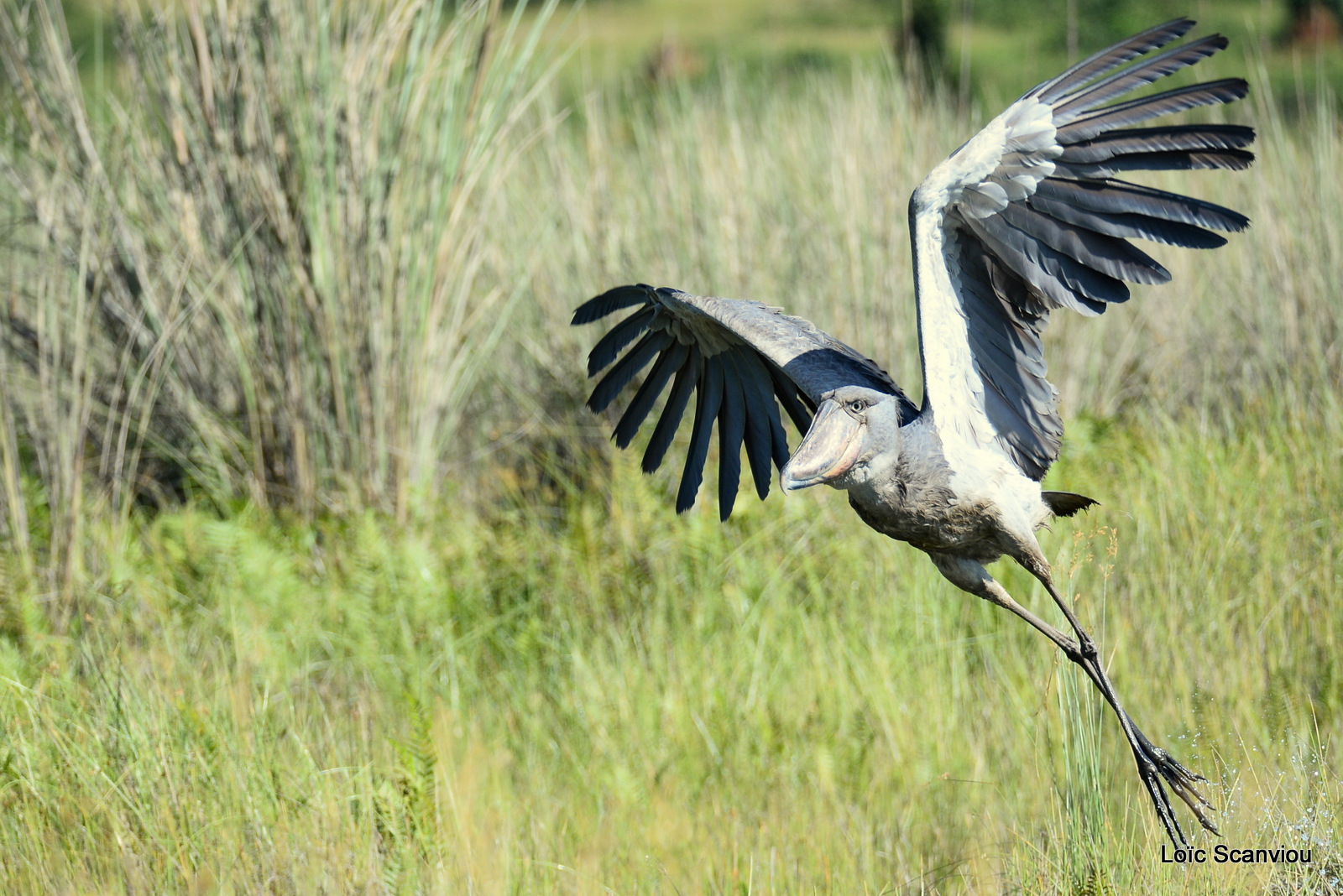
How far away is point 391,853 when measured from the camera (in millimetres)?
2902

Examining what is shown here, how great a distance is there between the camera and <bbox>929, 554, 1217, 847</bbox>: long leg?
2557 mm

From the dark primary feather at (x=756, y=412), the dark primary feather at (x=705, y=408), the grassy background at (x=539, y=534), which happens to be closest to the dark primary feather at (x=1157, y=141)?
the grassy background at (x=539, y=534)

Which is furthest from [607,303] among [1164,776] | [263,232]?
[263,232]

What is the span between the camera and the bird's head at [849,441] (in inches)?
87.6

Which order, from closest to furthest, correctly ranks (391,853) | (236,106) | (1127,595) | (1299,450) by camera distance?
(391,853) < (1127,595) < (1299,450) < (236,106)

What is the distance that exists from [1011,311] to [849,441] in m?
0.61

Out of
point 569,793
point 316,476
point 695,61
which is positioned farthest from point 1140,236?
point 695,61

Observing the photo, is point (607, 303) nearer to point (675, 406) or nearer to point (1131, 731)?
point (675, 406)

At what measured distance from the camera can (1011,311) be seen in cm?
265

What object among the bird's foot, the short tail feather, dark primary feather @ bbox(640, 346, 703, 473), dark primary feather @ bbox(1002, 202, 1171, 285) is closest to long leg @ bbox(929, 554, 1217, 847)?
the bird's foot

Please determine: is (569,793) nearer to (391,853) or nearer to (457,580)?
(391,853)

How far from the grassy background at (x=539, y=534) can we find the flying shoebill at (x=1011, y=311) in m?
0.23

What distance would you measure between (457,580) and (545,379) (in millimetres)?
1376

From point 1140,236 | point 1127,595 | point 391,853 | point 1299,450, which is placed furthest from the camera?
point 1299,450
